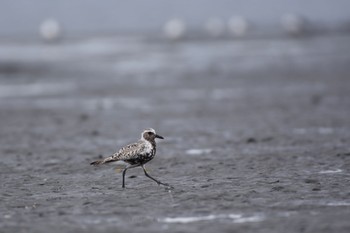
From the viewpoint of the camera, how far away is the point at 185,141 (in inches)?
524

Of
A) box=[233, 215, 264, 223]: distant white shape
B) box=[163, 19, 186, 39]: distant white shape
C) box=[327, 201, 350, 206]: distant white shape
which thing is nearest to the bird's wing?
box=[233, 215, 264, 223]: distant white shape

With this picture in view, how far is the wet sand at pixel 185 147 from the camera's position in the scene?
7707 millimetres

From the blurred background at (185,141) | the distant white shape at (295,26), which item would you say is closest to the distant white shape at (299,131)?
the blurred background at (185,141)

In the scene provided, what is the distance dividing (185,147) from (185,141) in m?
0.67

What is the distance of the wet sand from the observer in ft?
25.3

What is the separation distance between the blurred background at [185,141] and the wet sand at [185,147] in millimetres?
24


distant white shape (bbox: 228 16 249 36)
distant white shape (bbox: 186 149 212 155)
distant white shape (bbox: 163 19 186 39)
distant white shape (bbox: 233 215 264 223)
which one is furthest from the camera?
distant white shape (bbox: 228 16 249 36)

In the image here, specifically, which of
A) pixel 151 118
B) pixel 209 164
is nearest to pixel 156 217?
pixel 209 164

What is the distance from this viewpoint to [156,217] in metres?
7.64

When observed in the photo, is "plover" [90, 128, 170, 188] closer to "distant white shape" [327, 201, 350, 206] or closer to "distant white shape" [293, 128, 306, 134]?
"distant white shape" [327, 201, 350, 206]

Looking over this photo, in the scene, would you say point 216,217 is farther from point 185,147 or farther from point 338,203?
point 185,147

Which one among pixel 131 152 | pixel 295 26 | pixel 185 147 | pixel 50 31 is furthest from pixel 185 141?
pixel 50 31

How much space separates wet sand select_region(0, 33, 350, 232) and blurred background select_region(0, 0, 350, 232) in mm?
24

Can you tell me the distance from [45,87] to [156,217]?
1761cm
